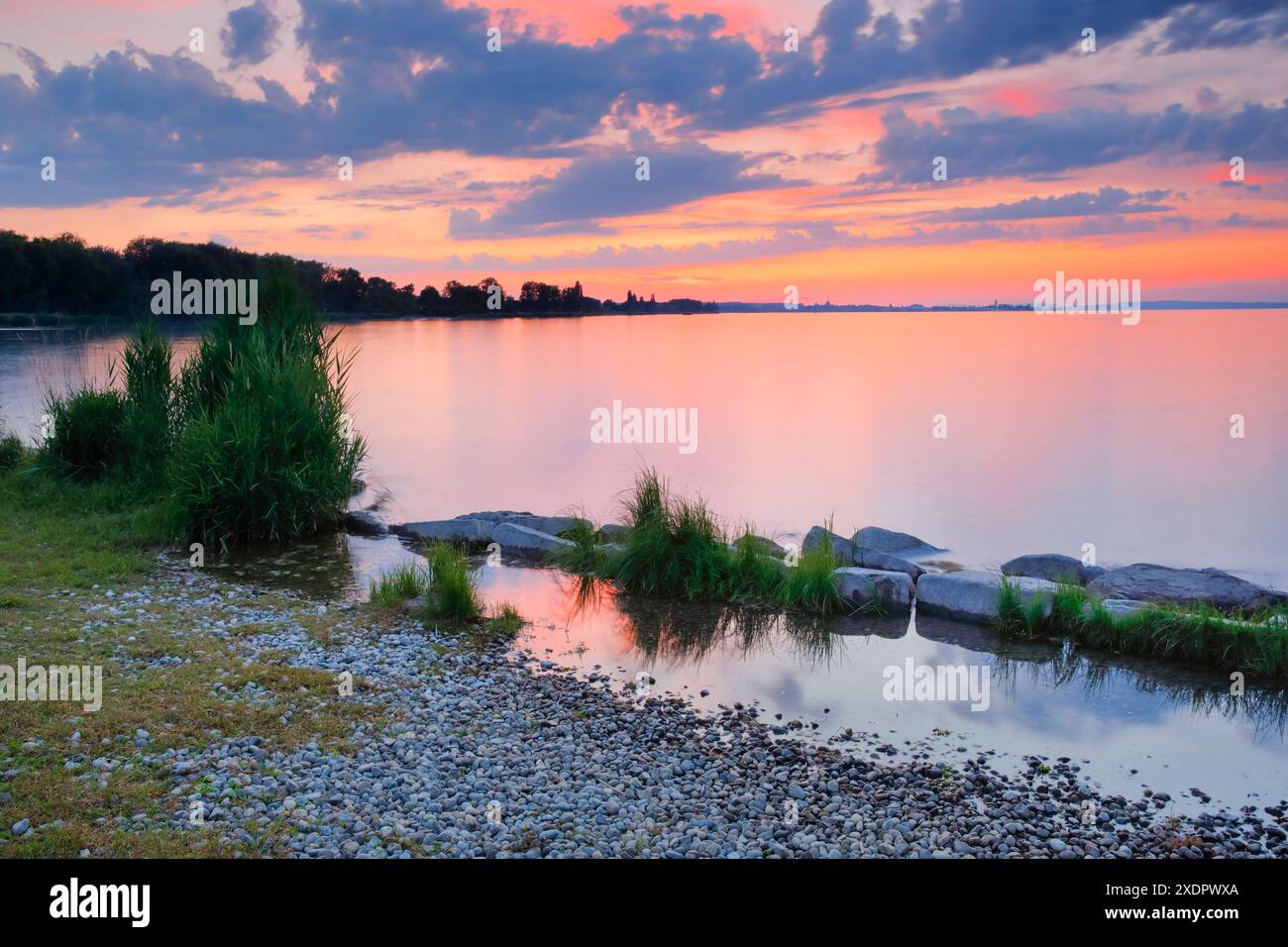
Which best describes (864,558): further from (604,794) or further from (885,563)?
(604,794)

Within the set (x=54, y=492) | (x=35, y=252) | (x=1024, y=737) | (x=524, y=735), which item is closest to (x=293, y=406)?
(x=54, y=492)

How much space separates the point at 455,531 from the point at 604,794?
8.64 meters

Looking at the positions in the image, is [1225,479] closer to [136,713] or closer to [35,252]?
[136,713]

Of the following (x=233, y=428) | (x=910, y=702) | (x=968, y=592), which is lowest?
(x=910, y=702)

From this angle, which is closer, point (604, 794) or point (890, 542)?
point (604, 794)

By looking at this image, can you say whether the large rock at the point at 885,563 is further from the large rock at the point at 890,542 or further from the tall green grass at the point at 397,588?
the tall green grass at the point at 397,588

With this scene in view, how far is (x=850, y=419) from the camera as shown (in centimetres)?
3008

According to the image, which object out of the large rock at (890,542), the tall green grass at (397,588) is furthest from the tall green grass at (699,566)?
the tall green grass at (397,588)

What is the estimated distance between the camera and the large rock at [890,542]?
12891 mm

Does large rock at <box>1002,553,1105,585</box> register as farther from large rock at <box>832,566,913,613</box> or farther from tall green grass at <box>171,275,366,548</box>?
tall green grass at <box>171,275,366,548</box>

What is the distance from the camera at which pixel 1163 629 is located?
8727 millimetres

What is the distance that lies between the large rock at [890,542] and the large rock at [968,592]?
238 cm

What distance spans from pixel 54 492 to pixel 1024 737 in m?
13.8

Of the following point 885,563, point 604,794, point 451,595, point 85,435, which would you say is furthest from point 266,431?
point 604,794
